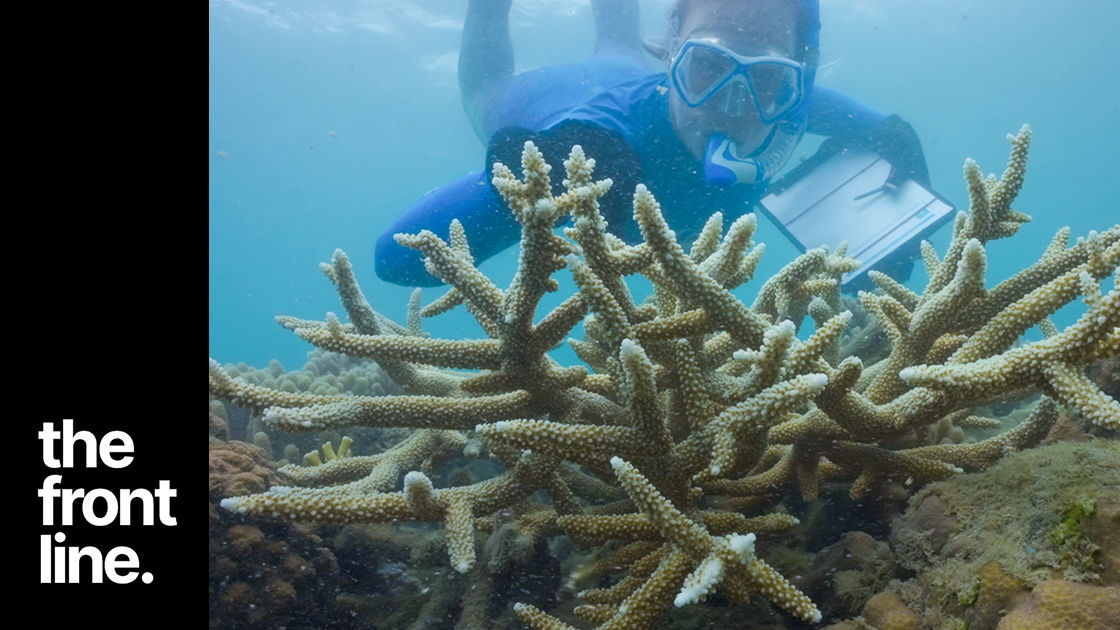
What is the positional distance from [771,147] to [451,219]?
3.25 m

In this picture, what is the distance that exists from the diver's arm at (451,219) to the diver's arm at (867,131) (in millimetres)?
3823

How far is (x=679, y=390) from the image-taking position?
2.48 m

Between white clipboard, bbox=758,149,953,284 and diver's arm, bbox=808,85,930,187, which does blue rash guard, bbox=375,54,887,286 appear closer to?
white clipboard, bbox=758,149,953,284

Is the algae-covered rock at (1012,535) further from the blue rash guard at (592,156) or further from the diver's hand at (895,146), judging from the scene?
the diver's hand at (895,146)

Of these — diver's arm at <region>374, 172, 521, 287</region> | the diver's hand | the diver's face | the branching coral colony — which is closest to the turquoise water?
the diver's hand

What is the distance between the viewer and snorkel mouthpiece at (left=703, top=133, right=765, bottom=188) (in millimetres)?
5082

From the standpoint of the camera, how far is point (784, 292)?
9.71ft

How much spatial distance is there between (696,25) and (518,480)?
523 cm

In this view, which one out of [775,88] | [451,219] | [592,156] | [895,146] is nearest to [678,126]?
[775,88]

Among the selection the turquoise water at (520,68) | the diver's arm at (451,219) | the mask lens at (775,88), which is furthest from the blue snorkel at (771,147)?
the diver's arm at (451,219)

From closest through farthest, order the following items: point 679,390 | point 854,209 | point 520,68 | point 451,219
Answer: point 679,390
point 451,219
point 854,209
point 520,68

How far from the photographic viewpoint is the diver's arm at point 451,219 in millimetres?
5902

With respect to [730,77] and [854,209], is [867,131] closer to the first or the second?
[854,209]

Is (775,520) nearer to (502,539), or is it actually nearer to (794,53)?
(502,539)
